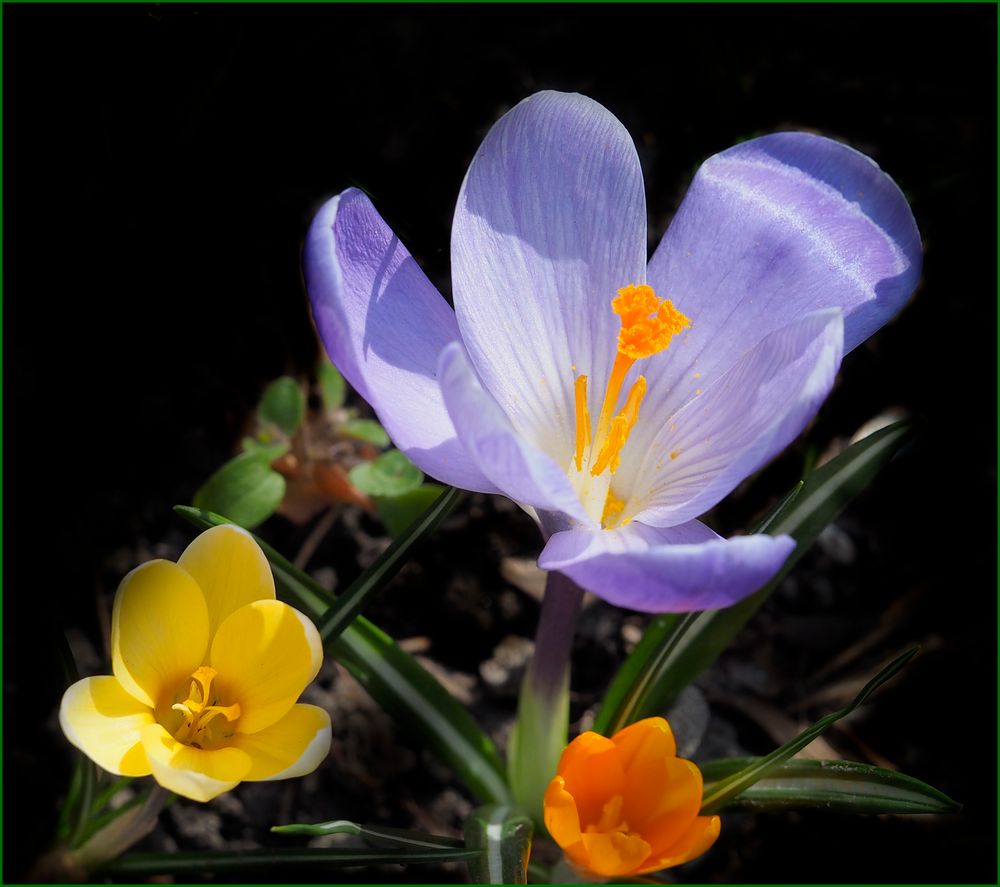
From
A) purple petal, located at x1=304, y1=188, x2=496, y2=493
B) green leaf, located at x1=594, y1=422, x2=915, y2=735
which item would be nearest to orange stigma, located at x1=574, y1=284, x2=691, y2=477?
purple petal, located at x1=304, y1=188, x2=496, y2=493

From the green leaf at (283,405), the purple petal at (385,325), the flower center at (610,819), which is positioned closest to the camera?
the purple petal at (385,325)

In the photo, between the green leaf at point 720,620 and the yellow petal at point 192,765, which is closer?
the yellow petal at point 192,765

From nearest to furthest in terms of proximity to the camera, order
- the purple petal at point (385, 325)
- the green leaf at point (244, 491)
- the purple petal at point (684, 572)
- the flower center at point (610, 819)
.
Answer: the purple petal at point (684, 572)
the purple petal at point (385, 325)
the flower center at point (610, 819)
the green leaf at point (244, 491)

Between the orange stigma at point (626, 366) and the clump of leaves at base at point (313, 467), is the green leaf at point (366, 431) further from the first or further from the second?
the orange stigma at point (626, 366)

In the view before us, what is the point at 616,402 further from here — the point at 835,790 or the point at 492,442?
the point at 835,790

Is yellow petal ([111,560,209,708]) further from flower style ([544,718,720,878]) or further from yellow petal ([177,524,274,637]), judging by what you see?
flower style ([544,718,720,878])

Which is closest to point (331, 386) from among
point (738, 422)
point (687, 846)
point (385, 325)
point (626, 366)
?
point (385, 325)

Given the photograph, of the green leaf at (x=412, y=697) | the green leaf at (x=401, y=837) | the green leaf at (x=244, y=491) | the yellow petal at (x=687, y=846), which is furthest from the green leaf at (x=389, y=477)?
the yellow petal at (x=687, y=846)

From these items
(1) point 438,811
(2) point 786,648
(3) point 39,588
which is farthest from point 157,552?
(2) point 786,648
